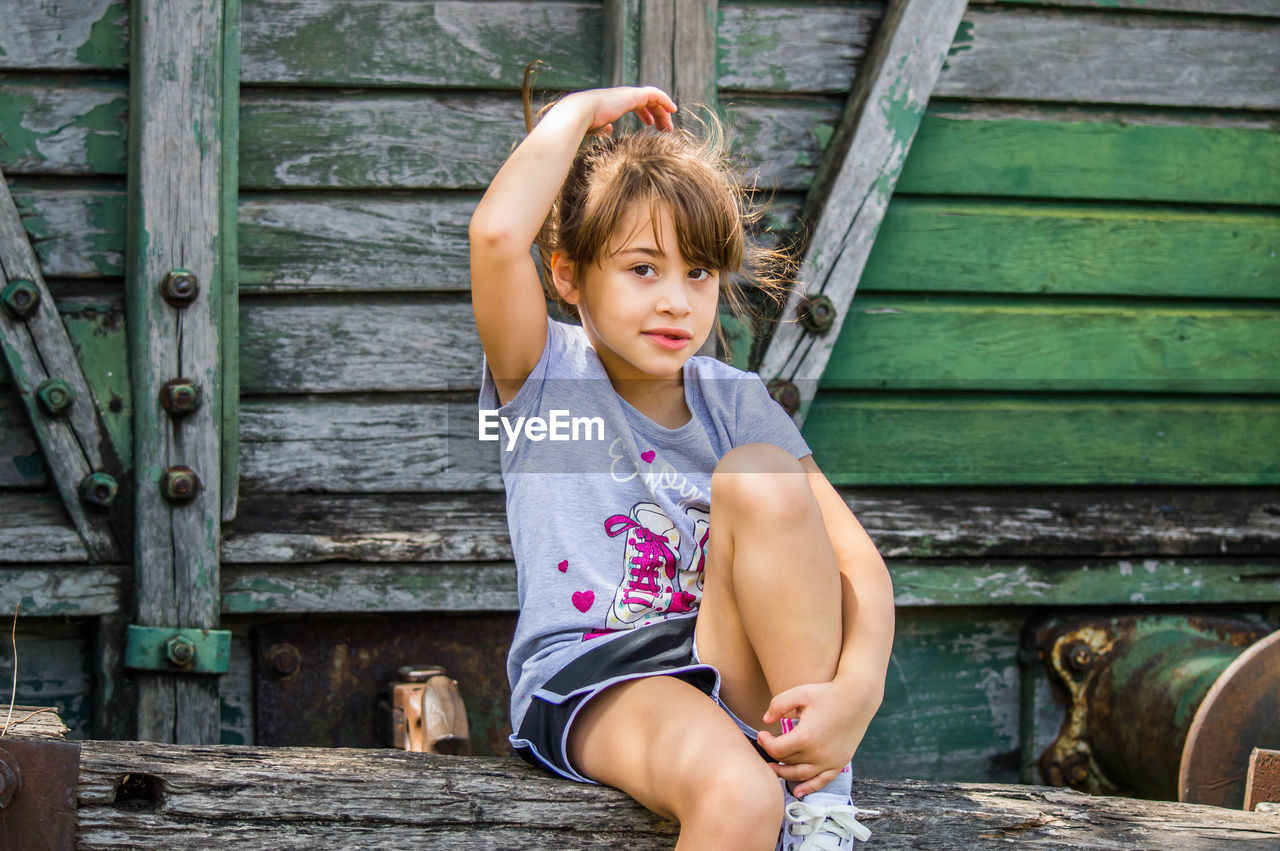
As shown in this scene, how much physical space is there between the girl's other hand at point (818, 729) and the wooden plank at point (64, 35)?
211 cm

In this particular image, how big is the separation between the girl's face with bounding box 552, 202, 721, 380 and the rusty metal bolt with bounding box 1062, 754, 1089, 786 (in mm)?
1854

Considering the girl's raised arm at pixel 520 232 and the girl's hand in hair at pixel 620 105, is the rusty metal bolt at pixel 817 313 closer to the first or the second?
the girl's hand in hair at pixel 620 105

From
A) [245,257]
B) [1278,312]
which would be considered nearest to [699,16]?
[245,257]

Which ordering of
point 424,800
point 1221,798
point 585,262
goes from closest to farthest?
point 424,800, point 585,262, point 1221,798

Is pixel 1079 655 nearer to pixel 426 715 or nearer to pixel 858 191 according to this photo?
pixel 858 191

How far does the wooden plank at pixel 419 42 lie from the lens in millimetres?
2607

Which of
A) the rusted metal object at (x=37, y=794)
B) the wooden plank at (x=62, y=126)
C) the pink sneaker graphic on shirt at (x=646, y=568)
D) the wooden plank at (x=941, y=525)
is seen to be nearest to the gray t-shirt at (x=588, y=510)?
the pink sneaker graphic on shirt at (x=646, y=568)

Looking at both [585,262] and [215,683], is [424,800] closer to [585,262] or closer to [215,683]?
[585,262]

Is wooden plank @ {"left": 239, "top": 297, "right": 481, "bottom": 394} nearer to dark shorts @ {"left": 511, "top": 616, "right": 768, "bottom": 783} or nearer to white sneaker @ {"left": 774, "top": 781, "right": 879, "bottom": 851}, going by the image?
dark shorts @ {"left": 511, "top": 616, "right": 768, "bottom": 783}

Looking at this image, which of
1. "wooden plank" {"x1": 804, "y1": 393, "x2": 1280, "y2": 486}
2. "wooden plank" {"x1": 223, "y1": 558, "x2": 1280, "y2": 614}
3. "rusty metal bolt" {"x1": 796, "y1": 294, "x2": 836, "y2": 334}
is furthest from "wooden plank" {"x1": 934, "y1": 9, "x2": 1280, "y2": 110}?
"wooden plank" {"x1": 223, "y1": 558, "x2": 1280, "y2": 614}

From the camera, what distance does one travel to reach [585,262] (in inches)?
70.2

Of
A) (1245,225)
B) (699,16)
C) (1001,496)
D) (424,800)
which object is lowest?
(424,800)

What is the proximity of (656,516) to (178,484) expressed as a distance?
1.29 meters

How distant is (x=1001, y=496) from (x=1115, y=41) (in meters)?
1.22
